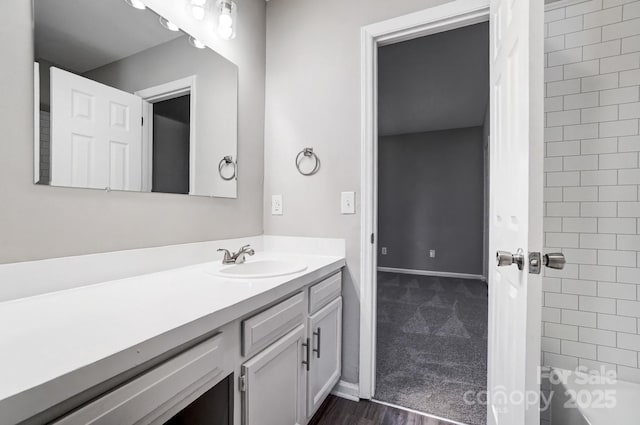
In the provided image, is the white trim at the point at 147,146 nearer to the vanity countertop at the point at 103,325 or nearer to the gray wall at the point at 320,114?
the vanity countertop at the point at 103,325

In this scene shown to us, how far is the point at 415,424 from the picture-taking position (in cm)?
146

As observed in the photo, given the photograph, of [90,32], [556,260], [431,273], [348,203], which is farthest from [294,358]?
[431,273]

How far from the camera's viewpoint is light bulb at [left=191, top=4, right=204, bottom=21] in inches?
54.9

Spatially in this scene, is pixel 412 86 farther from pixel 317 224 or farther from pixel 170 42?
pixel 170 42

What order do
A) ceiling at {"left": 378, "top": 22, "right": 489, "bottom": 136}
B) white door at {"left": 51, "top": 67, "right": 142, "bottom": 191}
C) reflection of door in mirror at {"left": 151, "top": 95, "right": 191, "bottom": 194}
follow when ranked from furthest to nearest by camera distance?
ceiling at {"left": 378, "top": 22, "right": 489, "bottom": 136}, reflection of door in mirror at {"left": 151, "top": 95, "right": 191, "bottom": 194}, white door at {"left": 51, "top": 67, "right": 142, "bottom": 191}

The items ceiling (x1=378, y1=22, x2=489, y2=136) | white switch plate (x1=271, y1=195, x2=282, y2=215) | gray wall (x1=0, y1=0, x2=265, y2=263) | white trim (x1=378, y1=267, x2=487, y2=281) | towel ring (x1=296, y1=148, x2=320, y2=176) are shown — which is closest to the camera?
gray wall (x1=0, y1=0, x2=265, y2=263)

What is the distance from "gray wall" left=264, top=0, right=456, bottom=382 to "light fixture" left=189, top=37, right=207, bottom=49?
1.73 ft

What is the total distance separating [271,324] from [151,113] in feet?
3.38

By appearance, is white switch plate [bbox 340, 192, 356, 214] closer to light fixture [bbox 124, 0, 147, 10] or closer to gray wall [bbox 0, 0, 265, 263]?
gray wall [bbox 0, 0, 265, 263]

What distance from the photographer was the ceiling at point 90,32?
37.8 inches

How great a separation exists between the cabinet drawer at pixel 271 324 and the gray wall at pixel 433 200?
4242mm

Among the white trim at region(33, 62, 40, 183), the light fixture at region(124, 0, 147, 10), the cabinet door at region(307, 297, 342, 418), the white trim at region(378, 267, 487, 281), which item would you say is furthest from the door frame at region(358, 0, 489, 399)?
the white trim at region(378, 267, 487, 281)

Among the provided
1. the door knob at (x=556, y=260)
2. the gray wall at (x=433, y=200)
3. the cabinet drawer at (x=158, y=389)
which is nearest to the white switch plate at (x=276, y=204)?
the cabinet drawer at (x=158, y=389)

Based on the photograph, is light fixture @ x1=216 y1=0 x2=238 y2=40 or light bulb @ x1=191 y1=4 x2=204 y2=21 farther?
light fixture @ x1=216 y1=0 x2=238 y2=40
